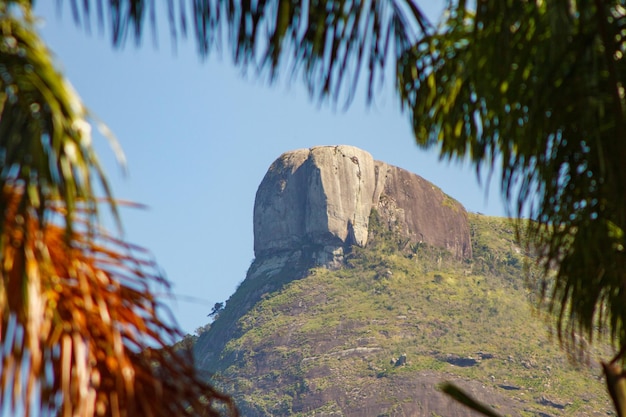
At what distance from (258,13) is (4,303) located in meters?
1.35

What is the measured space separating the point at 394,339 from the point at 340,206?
1670 cm

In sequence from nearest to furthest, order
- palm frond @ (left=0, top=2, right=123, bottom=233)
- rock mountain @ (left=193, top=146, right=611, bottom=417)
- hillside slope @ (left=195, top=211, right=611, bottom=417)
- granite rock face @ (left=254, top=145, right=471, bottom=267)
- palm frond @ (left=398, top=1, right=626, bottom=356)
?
palm frond @ (left=0, top=2, right=123, bottom=233) → palm frond @ (left=398, top=1, right=626, bottom=356) → hillside slope @ (left=195, top=211, right=611, bottom=417) → rock mountain @ (left=193, top=146, right=611, bottom=417) → granite rock face @ (left=254, top=145, right=471, bottom=267)

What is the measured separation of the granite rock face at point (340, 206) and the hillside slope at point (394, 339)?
6.40 feet

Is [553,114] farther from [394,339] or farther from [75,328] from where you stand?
[394,339]

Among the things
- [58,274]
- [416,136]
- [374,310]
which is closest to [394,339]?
[374,310]

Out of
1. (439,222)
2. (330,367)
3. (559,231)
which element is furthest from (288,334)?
(559,231)

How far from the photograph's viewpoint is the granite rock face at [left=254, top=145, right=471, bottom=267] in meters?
102

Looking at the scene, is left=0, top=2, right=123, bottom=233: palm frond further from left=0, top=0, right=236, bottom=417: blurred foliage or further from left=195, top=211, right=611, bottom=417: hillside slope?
left=195, top=211, right=611, bottom=417: hillside slope

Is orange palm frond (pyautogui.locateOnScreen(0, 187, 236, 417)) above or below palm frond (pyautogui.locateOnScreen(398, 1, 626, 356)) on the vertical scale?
below

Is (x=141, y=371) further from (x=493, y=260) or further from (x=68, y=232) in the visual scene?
(x=493, y=260)

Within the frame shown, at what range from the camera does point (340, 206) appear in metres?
102

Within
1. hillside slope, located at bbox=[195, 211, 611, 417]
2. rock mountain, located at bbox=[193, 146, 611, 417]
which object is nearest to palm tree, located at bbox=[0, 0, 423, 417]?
hillside slope, located at bbox=[195, 211, 611, 417]

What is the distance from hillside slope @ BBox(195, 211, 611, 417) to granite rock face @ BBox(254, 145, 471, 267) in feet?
6.40

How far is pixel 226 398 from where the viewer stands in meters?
2.23
